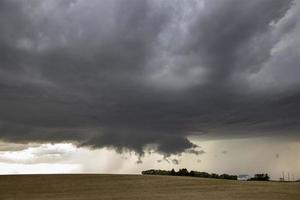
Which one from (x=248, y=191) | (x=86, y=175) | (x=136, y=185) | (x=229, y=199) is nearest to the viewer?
(x=229, y=199)

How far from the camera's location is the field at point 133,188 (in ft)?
65.3

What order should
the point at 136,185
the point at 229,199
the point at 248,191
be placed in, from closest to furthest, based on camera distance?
1. the point at 229,199
2. the point at 248,191
3. the point at 136,185

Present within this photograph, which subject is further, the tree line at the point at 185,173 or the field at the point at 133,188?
the tree line at the point at 185,173

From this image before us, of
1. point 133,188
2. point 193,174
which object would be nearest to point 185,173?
point 193,174

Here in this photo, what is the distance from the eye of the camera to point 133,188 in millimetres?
21906

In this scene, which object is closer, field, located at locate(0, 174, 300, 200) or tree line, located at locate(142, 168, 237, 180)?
field, located at locate(0, 174, 300, 200)

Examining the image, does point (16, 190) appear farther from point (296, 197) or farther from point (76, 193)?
point (296, 197)

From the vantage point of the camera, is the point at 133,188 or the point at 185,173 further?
the point at 185,173

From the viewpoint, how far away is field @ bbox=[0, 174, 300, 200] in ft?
65.3

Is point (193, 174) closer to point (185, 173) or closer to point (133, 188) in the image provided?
point (185, 173)

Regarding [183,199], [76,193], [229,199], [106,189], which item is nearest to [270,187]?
[229,199]

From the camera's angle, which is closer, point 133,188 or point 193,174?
point 133,188

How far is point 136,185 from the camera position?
22.6 metres

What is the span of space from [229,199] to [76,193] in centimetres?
770
